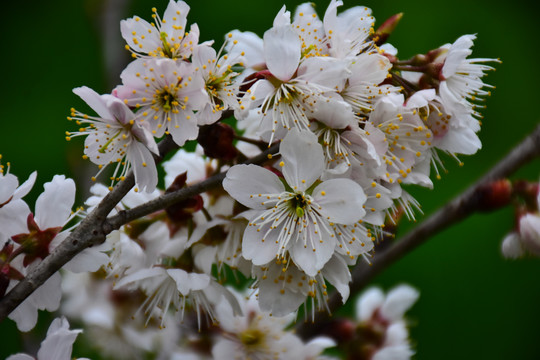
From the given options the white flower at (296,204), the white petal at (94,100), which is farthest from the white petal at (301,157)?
the white petal at (94,100)

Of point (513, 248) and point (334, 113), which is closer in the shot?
point (334, 113)

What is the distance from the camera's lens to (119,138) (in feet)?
2.81

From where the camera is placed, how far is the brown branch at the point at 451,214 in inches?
44.3

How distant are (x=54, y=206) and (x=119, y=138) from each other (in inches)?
4.9

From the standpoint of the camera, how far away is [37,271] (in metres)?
0.77

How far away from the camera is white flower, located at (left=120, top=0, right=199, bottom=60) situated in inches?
33.9

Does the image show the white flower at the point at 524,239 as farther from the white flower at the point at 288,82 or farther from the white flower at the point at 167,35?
the white flower at the point at 167,35

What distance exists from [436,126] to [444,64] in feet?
0.28

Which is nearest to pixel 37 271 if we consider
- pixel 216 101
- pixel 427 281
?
pixel 216 101

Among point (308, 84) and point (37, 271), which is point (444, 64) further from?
point (37, 271)

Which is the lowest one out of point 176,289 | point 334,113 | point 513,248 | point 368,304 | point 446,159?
point 446,159

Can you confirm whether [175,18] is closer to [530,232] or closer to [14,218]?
[14,218]

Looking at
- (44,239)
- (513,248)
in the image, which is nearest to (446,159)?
(513,248)

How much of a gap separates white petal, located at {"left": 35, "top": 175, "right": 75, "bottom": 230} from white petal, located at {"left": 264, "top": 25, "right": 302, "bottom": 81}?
1.02 feet
